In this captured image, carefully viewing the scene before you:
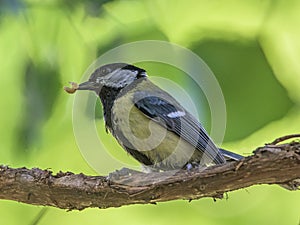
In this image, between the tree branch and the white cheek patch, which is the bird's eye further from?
the tree branch

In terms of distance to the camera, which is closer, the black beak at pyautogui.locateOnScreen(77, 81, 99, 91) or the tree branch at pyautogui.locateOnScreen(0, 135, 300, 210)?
the tree branch at pyautogui.locateOnScreen(0, 135, 300, 210)

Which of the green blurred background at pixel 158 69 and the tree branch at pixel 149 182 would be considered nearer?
the tree branch at pixel 149 182

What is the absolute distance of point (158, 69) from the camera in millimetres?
1205

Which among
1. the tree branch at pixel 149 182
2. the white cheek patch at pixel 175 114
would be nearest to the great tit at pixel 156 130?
Answer: the white cheek patch at pixel 175 114

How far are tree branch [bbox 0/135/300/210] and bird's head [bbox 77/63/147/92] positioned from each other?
10.0 inches

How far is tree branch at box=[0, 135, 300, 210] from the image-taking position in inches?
30.0

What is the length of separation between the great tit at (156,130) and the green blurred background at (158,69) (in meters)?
0.04

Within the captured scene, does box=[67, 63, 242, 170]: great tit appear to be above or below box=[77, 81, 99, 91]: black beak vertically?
below

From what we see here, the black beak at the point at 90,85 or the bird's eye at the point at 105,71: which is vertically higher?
the bird's eye at the point at 105,71

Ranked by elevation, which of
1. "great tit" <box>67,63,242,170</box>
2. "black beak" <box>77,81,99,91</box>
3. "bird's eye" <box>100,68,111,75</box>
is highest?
"bird's eye" <box>100,68,111,75</box>

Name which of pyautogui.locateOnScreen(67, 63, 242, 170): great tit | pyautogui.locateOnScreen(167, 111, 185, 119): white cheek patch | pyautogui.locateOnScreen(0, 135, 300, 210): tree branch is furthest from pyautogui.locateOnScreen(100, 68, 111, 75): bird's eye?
pyautogui.locateOnScreen(0, 135, 300, 210): tree branch

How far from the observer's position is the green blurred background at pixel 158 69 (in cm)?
110

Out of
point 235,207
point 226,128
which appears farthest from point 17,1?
point 235,207

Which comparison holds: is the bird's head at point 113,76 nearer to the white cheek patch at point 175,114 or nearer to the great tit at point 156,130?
the great tit at point 156,130
